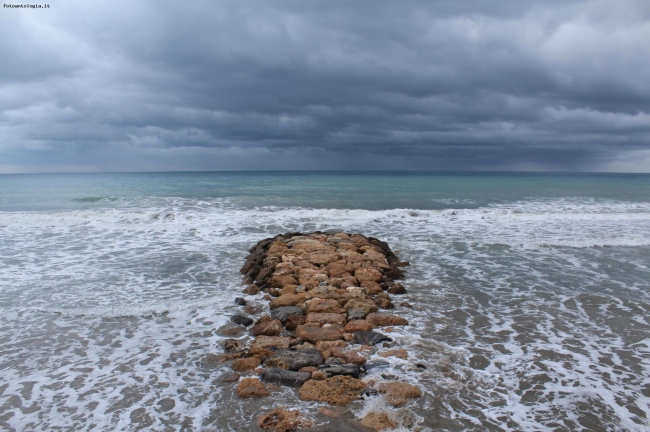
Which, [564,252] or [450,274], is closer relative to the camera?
[450,274]

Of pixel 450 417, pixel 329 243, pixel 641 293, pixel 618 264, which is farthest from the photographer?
pixel 329 243

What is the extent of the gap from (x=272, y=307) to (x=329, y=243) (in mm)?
5587

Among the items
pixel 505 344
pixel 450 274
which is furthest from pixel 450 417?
pixel 450 274

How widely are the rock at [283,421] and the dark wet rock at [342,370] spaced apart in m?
0.94

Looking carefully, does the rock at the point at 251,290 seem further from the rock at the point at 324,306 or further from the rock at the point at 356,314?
the rock at the point at 356,314

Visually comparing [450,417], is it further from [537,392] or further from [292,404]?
[292,404]

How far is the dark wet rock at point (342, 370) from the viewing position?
18.0ft

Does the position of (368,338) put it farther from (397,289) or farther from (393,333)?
(397,289)

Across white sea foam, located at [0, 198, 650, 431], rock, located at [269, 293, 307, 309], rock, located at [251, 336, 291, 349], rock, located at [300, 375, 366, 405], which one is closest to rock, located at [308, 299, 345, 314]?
rock, located at [269, 293, 307, 309]

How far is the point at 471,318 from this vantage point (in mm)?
7793

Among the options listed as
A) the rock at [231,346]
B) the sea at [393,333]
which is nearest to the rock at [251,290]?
the sea at [393,333]

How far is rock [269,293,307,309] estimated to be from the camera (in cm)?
842

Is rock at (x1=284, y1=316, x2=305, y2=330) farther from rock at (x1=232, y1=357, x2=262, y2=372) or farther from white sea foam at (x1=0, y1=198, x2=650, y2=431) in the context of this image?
rock at (x1=232, y1=357, x2=262, y2=372)

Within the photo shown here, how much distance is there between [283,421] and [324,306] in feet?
12.1
